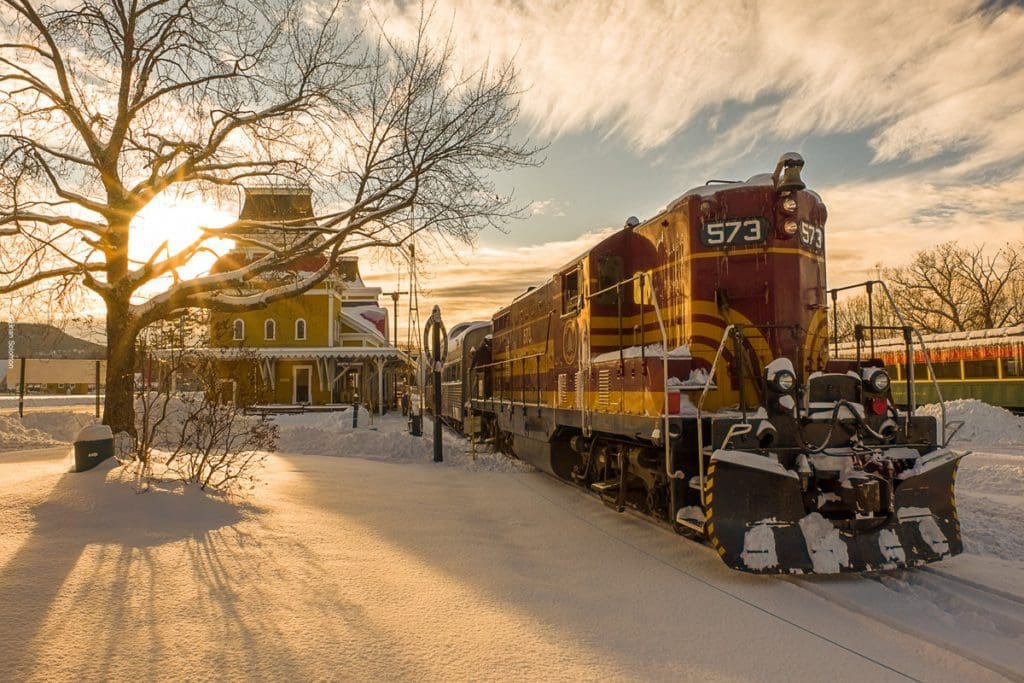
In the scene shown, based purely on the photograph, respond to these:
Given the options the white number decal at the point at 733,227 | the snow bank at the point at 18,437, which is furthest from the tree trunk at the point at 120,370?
the white number decal at the point at 733,227

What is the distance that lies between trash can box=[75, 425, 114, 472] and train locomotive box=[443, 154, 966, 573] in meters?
5.98

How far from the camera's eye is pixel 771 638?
4.48 m

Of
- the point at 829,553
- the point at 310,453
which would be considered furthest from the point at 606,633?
the point at 310,453

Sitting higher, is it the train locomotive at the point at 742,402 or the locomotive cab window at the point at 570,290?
the locomotive cab window at the point at 570,290

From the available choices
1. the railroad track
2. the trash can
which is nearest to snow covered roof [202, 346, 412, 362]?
the trash can

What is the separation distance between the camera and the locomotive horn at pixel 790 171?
677 cm

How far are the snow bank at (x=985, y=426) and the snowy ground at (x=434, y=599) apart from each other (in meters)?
12.0

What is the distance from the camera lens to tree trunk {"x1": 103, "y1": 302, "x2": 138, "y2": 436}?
13.1 metres

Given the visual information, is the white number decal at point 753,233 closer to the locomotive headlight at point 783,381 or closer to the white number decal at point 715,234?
the white number decal at point 715,234

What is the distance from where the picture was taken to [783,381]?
5.92 m

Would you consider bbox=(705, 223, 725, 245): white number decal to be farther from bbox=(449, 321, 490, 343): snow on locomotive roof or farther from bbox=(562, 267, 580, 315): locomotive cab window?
bbox=(449, 321, 490, 343): snow on locomotive roof

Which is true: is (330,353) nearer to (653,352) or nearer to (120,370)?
(120,370)

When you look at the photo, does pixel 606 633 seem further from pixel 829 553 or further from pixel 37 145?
pixel 37 145

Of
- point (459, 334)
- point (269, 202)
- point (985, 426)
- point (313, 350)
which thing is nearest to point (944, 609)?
point (269, 202)
